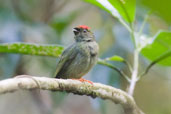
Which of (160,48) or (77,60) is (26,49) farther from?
(160,48)

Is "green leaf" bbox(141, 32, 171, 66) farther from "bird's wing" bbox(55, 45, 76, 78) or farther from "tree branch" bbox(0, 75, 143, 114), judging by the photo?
"bird's wing" bbox(55, 45, 76, 78)

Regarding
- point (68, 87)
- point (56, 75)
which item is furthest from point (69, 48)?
point (68, 87)

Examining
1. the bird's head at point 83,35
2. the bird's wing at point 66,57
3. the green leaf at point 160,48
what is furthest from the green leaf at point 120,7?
the bird's head at point 83,35

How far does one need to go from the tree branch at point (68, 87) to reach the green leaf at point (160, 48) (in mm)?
653

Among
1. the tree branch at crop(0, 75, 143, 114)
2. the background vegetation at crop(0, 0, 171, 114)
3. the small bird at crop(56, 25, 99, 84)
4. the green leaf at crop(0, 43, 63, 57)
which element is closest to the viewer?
the tree branch at crop(0, 75, 143, 114)

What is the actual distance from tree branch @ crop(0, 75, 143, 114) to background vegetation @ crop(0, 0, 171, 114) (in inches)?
25.2

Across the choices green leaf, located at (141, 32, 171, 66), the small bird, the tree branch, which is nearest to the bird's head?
the small bird

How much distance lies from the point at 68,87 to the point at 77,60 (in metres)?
1.41

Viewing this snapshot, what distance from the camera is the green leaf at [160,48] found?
92.0 inches

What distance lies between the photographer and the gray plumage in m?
2.90

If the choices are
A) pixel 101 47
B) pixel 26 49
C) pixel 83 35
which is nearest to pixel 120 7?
pixel 26 49

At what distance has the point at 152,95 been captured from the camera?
5.29 m

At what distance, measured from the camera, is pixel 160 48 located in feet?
8.13

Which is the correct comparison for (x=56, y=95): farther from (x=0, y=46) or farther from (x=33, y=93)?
(x=0, y=46)
